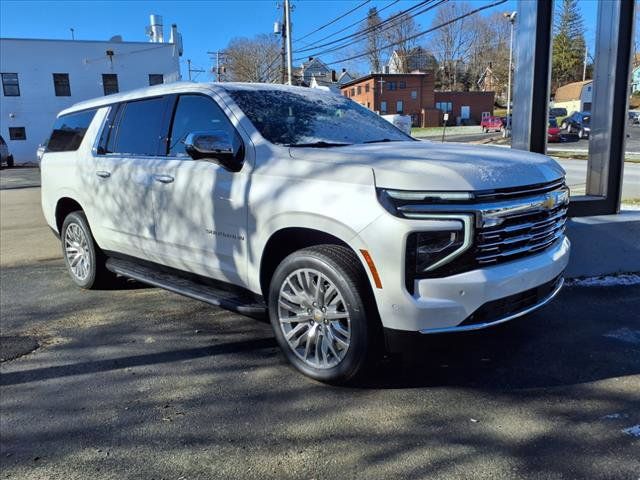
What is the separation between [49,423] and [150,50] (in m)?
41.0

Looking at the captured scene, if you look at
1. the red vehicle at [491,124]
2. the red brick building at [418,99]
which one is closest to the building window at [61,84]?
the red brick building at [418,99]

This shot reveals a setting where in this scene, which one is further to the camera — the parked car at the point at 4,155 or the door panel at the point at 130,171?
the parked car at the point at 4,155

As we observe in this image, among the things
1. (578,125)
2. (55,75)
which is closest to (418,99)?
(578,125)

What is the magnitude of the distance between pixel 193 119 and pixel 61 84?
39.6 meters

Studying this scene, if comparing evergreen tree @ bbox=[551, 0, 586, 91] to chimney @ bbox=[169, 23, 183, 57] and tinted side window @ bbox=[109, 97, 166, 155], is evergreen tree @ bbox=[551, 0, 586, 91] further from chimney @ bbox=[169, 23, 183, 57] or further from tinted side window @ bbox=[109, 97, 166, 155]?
tinted side window @ bbox=[109, 97, 166, 155]

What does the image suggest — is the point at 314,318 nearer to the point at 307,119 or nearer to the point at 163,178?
the point at 307,119

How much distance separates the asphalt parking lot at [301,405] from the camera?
8.93ft

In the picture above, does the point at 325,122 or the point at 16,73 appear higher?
the point at 16,73

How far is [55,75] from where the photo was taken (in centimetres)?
3841

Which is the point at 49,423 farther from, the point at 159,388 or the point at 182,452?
the point at 182,452

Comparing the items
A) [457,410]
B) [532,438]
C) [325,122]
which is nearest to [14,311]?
[325,122]

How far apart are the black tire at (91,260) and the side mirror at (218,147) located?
2.25m

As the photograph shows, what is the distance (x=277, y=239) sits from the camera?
364cm

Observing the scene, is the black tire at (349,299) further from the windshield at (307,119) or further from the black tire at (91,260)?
the black tire at (91,260)
